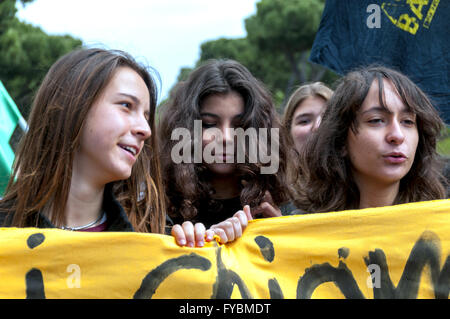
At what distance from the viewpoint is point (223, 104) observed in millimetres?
2645

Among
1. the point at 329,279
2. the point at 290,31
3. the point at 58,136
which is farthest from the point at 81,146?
the point at 290,31

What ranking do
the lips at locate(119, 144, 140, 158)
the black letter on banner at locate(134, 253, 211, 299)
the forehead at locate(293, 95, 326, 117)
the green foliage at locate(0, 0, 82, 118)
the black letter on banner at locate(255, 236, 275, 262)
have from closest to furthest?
1. the black letter on banner at locate(134, 253, 211, 299)
2. the black letter on banner at locate(255, 236, 275, 262)
3. the lips at locate(119, 144, 140, 158)
4. the forehead at locate(293, 95, 326, 117)
5. the green foliage at locate(0, 0, 82, 118)

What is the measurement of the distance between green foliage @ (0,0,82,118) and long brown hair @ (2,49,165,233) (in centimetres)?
872

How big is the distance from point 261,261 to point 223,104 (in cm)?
100

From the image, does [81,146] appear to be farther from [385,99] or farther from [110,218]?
[385,99]

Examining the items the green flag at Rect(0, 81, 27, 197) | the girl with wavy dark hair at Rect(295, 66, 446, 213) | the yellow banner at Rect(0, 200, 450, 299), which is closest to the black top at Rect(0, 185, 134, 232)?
the yellow banner at Rect(0, 200, 450, 299)

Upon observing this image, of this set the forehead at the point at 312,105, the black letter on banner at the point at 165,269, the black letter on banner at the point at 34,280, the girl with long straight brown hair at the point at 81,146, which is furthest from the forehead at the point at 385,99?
the black letter on banner at the point at 34,280

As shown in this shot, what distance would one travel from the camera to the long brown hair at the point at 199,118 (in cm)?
257

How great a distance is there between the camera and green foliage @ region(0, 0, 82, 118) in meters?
11.7

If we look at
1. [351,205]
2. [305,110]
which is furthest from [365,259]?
[305,110]

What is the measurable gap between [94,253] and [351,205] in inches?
43.8

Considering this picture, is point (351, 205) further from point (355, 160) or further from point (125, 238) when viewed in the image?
point (125, 238)

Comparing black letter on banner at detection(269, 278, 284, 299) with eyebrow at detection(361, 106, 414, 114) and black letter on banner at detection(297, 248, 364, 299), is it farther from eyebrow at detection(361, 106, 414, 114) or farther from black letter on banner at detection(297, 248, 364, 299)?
eyebrow at detection(361, 106, 414, 114)

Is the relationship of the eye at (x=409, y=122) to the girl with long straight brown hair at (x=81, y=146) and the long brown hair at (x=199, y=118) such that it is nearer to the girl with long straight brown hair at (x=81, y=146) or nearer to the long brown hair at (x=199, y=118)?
the long brown hair at (x=199, y=118)
